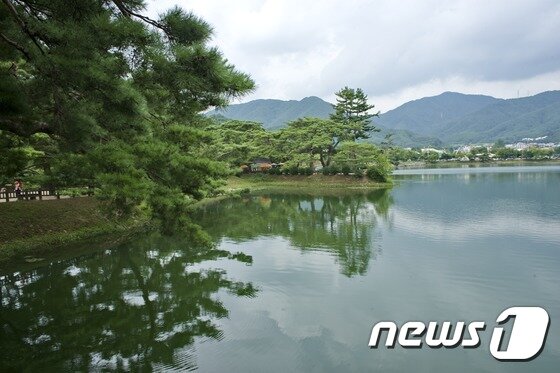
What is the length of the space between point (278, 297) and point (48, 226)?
30.6 feet

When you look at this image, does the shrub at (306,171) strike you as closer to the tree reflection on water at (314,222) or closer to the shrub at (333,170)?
the shrub at (333,170)

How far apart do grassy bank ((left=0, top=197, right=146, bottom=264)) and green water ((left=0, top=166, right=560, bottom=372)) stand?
5.32 ft

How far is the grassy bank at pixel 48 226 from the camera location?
39.1 feet

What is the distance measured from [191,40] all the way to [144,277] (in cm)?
644

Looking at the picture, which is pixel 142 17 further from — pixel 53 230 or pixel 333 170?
pixel 333 170

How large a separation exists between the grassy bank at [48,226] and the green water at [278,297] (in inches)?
63.8

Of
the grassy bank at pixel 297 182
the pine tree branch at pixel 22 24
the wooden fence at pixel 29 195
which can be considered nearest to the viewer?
the pine tree branch at pixel 22 24

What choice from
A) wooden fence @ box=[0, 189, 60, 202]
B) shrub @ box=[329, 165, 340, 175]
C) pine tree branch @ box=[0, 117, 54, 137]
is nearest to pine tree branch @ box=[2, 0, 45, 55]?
pine tree branch @ box=[0, 117, 54, 137]

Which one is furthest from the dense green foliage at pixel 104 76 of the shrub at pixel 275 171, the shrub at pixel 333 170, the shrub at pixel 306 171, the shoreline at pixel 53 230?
the shrub at pixel 275 171

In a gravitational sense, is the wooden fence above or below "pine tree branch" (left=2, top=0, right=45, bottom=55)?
below

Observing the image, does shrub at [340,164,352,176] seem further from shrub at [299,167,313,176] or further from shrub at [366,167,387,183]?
shrub at [299,167,313,176]

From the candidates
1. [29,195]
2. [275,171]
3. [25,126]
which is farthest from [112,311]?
[275,171]

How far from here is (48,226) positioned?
1367 centimetres

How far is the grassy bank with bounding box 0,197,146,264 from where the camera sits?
1193 centimetres
